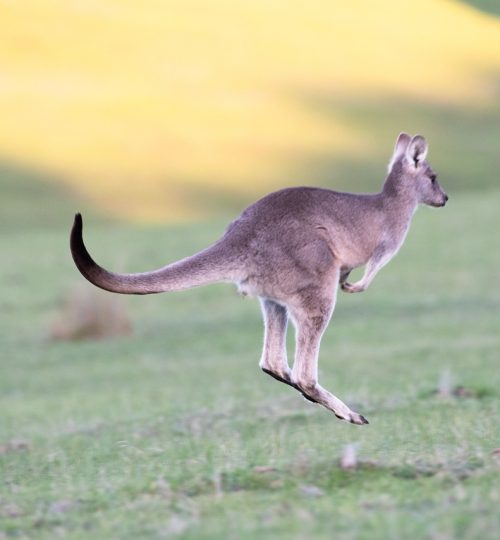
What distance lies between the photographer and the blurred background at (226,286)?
20.4 ft

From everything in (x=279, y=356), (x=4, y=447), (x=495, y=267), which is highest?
(x=495, y=267)

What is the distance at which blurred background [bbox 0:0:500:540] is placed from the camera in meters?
6.21

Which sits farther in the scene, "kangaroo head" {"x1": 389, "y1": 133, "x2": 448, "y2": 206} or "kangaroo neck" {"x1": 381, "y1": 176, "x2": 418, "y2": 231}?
"kangaroo head" {"x1": 389, "y1": 133, "x2": 448, "y2": 206}

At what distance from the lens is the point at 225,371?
1795 centimetres

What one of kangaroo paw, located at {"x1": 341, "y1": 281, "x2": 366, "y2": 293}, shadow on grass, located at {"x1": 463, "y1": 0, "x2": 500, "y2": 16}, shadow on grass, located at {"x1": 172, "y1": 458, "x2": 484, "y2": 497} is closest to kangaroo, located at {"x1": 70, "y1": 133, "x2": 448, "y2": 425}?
kangaroo paw, located at {"x1": 341, "y1": 281, "x2": 366, "y2": 293}

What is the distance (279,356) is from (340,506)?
255 cm

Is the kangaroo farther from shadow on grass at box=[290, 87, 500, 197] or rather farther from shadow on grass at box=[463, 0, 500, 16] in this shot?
shadow on grass at box=[463, 0, 500, 16]

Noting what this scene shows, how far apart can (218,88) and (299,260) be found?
166 ft

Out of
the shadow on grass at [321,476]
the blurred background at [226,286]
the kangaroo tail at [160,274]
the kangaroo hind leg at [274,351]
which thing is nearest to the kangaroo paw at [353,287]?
the kangaroo hind leg at [274,351]

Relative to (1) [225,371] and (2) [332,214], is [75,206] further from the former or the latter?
(2) [332,214]

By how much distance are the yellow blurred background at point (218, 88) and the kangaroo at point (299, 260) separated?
112 ft

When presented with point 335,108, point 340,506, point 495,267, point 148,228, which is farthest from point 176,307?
point 335,108

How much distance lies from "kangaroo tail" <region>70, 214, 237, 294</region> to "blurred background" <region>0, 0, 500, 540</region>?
992 millimetres

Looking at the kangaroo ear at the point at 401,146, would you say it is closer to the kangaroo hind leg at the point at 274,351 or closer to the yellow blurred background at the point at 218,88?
the kangaroo hind leg at the point at 274,351
